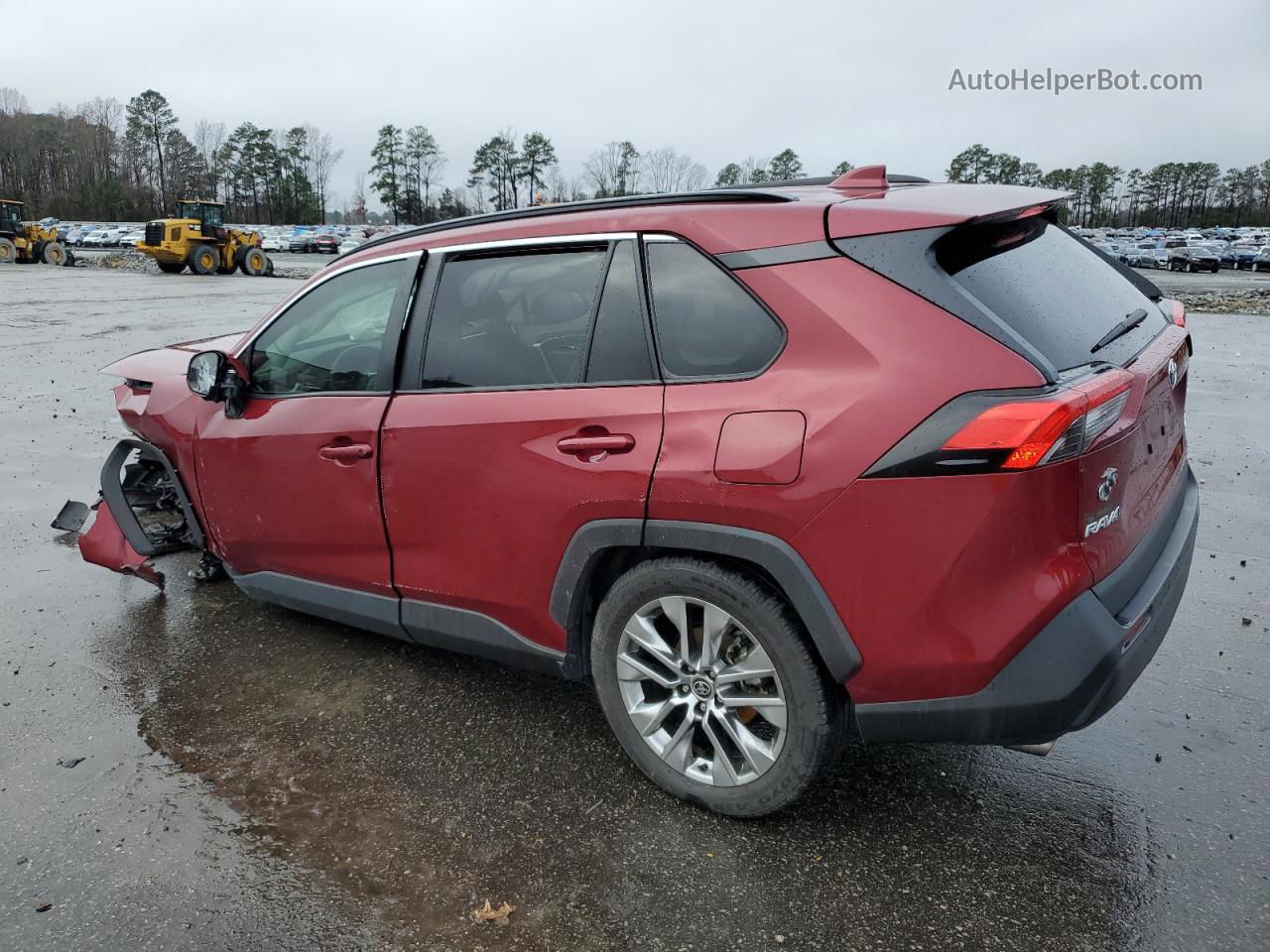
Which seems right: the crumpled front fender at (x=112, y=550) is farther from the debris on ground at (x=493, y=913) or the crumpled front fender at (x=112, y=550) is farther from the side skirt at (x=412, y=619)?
the debris on ground at (x=493, y=913)

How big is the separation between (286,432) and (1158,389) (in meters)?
3.08

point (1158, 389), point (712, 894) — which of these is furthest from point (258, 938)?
A: point (1158, 389)

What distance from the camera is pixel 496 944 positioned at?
2330 millimetres

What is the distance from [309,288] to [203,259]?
34564 mm

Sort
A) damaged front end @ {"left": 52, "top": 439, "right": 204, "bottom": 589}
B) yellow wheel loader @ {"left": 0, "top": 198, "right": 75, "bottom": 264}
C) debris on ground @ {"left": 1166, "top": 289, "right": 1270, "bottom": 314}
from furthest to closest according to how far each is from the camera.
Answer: yellow wheel loader @ {"left": 0, "top": 198, "right": 75, "bottom": 264} → debris on ground @ {"left": 1166, "top": 289, "right": 1270, "bottom": 314} → damaged front end @ {"left": 52, "top": 439, "right": 204, "bottom": 589}

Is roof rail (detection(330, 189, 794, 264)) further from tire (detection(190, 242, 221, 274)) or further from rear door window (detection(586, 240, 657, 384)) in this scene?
tire (detection(190, 242, 221, 274))

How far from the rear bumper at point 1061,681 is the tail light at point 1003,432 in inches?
16.0

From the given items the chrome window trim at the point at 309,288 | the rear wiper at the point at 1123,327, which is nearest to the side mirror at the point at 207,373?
the chrome window trim at the point at 309,288

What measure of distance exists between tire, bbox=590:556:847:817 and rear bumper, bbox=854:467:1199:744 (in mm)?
190

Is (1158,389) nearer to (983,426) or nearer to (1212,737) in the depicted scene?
(983,426)

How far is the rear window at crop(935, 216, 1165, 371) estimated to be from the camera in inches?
94.2

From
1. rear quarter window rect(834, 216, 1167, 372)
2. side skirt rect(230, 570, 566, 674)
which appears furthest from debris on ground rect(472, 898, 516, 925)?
rear quarter window rect(834, 216, 1167, 372)

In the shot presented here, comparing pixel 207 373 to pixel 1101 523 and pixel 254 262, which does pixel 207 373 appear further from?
pixel 254 262

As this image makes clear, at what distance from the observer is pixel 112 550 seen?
4449 millimetres
